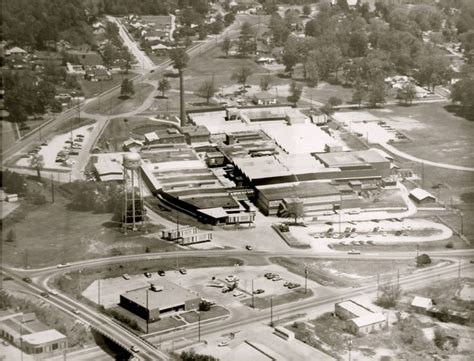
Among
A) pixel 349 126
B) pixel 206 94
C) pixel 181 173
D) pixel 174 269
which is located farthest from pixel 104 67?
pixel 174 269

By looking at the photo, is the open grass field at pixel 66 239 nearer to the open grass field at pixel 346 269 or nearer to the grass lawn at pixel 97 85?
the open grass field at pixel 346 269

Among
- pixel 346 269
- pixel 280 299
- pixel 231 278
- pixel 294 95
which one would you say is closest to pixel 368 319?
pixel 280 299

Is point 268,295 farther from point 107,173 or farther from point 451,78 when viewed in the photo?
point 451,78

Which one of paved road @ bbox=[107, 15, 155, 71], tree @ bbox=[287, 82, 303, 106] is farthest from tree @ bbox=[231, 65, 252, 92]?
paved road @ bbox=[107, 15, 155, 71]

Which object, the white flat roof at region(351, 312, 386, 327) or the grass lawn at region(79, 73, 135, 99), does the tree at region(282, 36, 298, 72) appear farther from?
the white flat roof at region(351, 312, 386, 327)

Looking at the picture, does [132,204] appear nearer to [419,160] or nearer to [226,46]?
[419,160]

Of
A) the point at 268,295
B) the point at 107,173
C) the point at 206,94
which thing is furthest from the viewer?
the point at 206,94
